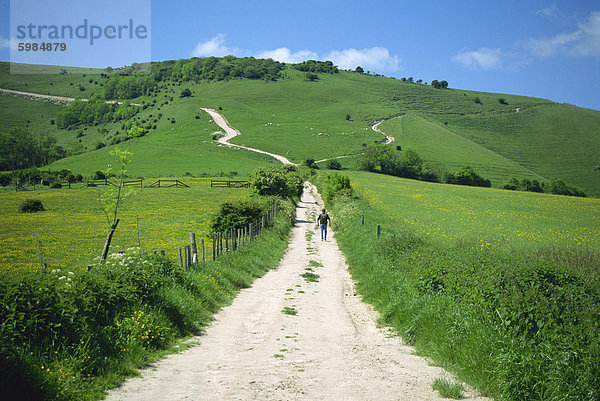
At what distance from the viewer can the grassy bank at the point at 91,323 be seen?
5793 mm

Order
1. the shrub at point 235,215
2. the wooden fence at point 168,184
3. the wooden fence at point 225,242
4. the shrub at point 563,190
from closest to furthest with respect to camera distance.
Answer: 1. the wooden fence at point 225,242
2. the shrub at point 235,215
3. the wooden fence at point 168,184
4. the shrub at point 563,190

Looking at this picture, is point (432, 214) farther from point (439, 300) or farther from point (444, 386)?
point (444, 386)

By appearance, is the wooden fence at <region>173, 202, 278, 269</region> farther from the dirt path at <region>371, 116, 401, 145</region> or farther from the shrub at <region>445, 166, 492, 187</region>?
the dirt path at <region>371, 116, 401, 145</region>

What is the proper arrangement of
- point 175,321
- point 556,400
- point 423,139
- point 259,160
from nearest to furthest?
point 556,400 < point 175,321 < point 259,160 < point 423,139

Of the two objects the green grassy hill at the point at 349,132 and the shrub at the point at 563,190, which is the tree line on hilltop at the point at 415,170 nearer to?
the shrub at the point at 563,190

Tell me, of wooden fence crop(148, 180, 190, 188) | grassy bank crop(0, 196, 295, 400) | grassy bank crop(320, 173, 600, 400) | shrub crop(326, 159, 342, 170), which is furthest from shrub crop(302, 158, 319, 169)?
grassy bank crop(0, 196, 295, 400)

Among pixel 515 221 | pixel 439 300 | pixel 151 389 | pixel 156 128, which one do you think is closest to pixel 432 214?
pixel 515 221

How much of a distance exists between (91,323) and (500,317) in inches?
324

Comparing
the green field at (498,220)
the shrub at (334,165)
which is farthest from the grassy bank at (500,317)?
the shrub at (334,165)

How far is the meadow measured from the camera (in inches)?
838

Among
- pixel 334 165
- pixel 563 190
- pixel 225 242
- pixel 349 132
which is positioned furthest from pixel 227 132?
pixel 225 242

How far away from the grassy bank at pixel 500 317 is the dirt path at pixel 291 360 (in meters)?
0.64

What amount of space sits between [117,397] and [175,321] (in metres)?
3.65

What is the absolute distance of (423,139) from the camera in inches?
5325
